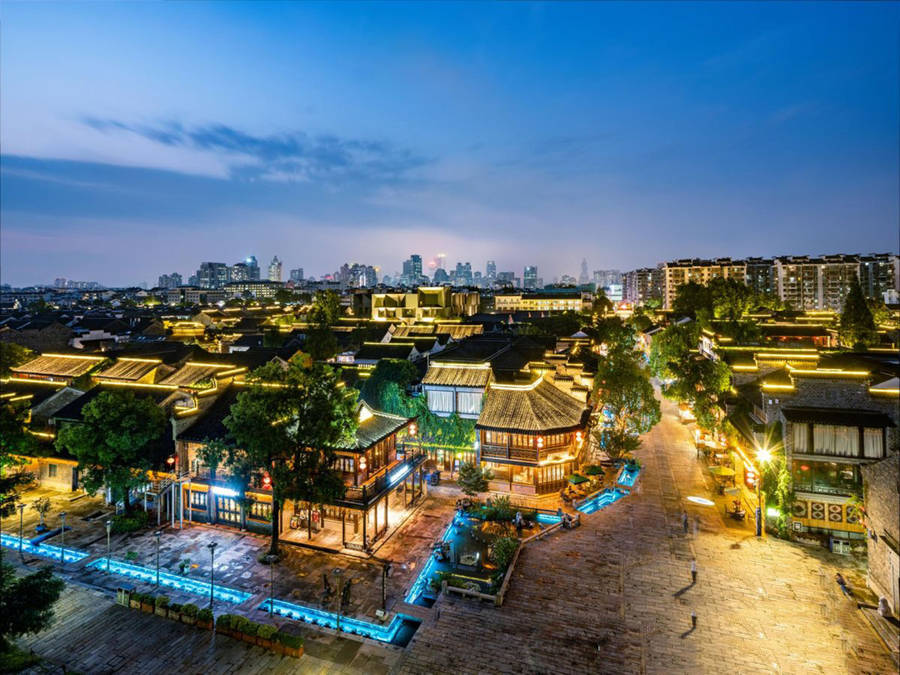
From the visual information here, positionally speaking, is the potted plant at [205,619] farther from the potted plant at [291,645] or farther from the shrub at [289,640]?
the potted plant at [291,645]

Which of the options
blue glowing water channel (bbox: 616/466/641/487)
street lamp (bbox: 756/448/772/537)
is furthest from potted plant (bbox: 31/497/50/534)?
street lamp (bbox: 756/448/772/537)

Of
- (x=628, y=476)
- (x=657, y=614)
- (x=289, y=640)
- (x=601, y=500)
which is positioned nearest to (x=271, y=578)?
(x=289, y=640)

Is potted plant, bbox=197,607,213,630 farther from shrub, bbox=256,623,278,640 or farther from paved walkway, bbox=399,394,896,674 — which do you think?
paved walkway, bbox=399,394,896,674

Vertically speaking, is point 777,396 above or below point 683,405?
above

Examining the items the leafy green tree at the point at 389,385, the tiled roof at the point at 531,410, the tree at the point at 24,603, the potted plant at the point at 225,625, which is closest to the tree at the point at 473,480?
the tiled roof at the point at 531,410

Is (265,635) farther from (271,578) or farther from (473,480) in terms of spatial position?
(473,480)

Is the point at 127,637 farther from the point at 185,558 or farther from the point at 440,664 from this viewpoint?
the point at 440,664

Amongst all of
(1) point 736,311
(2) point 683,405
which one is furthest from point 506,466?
(1) point 736,311
